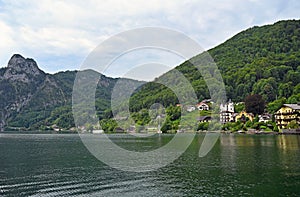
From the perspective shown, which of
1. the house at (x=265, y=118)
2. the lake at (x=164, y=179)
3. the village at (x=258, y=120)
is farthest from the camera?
the house at (x=265, y=118)

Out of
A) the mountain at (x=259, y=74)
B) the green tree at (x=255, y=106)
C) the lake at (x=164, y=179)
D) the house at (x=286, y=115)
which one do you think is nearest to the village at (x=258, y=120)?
the house at (x=286, y=115)

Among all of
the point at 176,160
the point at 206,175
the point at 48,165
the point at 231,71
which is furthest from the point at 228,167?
the point at 231,71

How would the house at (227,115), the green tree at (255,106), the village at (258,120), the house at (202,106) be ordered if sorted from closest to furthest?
the village at (258,120) < the green tree at (255,106) < the house at (227,115) < the house at (202,106)

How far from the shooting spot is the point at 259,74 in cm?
14925

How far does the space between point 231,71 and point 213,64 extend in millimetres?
22792

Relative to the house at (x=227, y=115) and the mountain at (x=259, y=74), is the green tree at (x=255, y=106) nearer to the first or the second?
the mountain at (x=259, y=74)

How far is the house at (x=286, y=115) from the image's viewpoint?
9638cm

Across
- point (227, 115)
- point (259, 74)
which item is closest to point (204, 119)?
point (227, 115)

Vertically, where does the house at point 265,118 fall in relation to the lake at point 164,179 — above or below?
above

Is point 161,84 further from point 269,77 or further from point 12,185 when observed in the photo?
point 12,185

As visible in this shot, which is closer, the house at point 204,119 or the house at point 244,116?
the house at point 244,116

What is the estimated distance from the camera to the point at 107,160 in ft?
135

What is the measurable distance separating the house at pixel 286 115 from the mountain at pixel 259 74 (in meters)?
11.0

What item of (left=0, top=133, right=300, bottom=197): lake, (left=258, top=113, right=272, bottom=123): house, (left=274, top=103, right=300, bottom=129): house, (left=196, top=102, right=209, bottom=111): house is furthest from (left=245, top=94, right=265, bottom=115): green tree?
(left=0, top=133, right=300, bottom=197): lake
